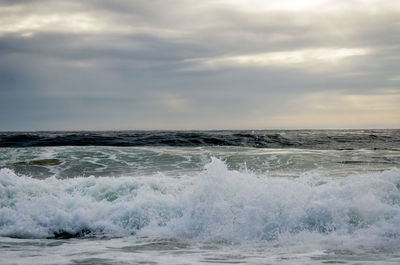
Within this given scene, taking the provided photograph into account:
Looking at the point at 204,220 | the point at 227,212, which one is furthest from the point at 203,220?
the point at 227,212

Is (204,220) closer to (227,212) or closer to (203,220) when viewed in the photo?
(203,220)

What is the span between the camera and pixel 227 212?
24.6 feet

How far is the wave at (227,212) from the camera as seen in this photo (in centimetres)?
683

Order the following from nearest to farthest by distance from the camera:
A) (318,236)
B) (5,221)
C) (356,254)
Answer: (356,254)
(318,236)
(5,221)

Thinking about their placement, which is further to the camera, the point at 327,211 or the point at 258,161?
the point at 258,161

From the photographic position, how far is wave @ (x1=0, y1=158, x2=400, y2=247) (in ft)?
22.4

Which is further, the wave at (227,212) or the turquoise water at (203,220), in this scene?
the wave at (227,212)

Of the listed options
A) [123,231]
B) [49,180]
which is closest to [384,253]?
[123,231]

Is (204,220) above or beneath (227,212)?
beneath

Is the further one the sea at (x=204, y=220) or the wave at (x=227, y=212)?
the wave at (x=227, y=212)

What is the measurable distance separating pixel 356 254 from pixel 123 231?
12.8ft

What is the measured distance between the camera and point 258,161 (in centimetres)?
1592

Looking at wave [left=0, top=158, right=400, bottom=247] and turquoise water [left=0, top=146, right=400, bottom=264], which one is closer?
turquoise water [left=0, top=146, right=400, bottom=264]

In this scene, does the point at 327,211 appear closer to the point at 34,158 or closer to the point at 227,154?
the point at 227,154
